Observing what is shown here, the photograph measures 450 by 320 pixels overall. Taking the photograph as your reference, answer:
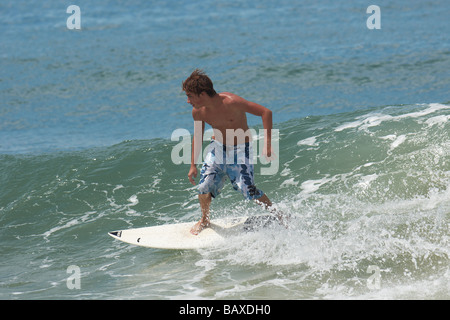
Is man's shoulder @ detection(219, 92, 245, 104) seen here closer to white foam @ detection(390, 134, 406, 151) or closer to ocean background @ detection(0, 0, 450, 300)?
ocean background @ detection(0, 0, 450, 300)

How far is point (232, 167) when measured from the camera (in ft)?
20.6

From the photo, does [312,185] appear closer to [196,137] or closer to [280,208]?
[280,208]

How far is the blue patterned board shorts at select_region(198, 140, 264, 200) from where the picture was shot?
623cm

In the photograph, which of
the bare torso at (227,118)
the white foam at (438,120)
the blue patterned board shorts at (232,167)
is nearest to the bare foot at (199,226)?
the blue patterned board shorts at (232,167)

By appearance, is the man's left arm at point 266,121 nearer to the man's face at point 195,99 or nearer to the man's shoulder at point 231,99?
the man's shoulder at point 231,99

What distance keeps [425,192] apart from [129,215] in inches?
152

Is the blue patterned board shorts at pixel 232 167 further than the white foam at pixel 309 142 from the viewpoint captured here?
No

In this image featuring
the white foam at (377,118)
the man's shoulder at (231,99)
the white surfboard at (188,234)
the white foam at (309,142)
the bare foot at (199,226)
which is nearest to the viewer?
the man's shoulder at (231,99)

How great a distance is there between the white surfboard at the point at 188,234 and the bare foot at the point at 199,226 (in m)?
0.04

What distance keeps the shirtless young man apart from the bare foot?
40cm

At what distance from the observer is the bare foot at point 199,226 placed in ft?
22.3
